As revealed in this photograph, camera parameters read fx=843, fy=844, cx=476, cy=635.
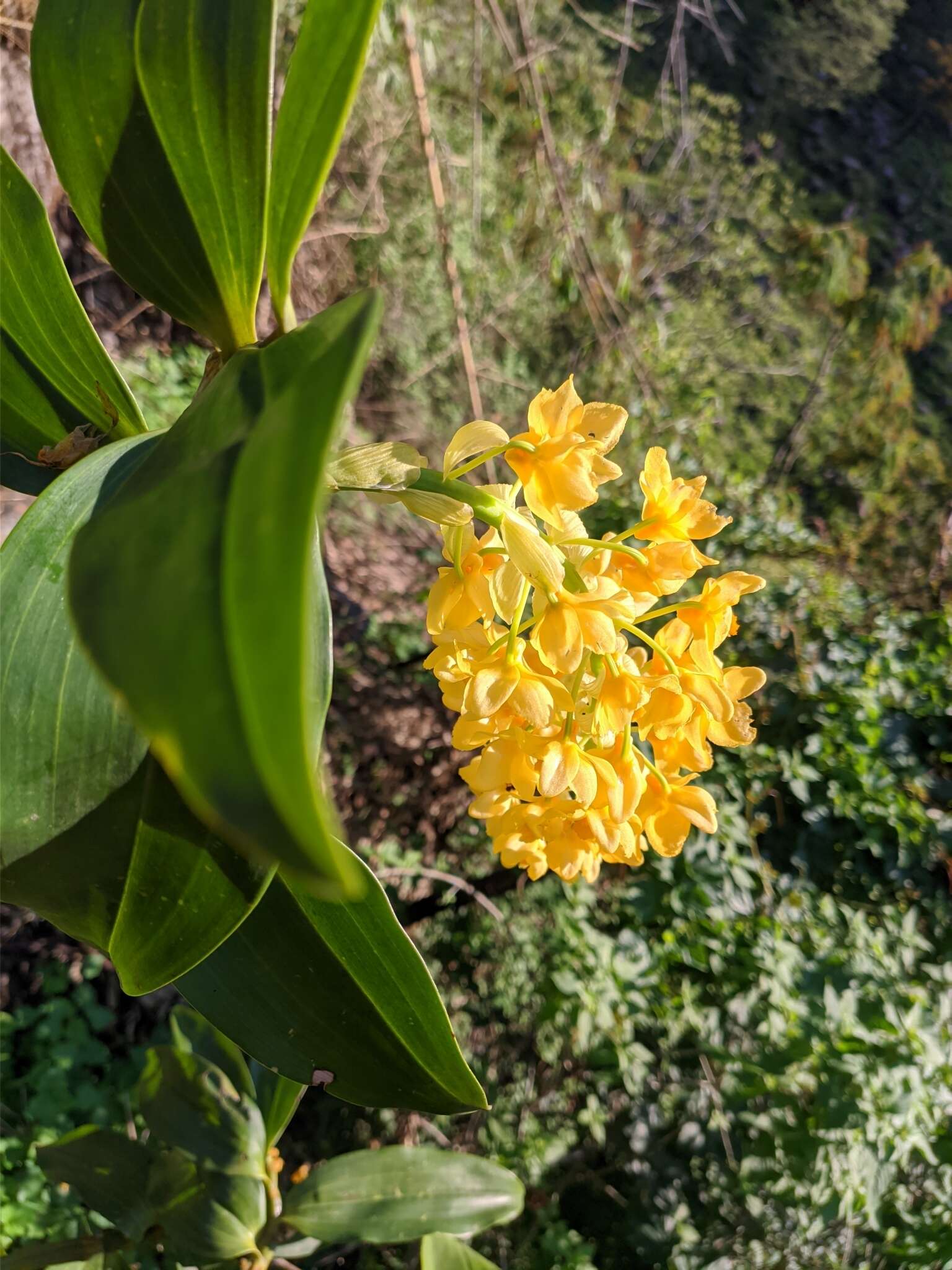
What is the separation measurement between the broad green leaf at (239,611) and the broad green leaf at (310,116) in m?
0.22

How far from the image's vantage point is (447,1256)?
1128 millimetres

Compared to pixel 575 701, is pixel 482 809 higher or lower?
lower

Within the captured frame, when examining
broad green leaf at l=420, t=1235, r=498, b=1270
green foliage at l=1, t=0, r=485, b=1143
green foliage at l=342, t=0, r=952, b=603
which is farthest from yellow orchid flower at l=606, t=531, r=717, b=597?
green foliage at l=342, t=0, r=952, b=603

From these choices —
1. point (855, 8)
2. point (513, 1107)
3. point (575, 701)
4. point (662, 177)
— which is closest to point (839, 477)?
point (662, 177)

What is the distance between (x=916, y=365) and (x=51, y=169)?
379 cm

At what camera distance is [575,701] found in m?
0.56

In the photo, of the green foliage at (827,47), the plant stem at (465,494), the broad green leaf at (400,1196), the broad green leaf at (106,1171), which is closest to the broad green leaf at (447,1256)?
the broad green leaf at (400,1196)

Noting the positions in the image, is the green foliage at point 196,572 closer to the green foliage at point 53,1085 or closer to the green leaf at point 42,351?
the green leaf at point 42,351

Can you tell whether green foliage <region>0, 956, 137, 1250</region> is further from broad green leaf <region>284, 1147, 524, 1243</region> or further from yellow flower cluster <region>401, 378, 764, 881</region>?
yellow flower cluster <region>401, 378, 764, 881</region>

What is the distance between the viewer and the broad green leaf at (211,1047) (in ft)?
3.81

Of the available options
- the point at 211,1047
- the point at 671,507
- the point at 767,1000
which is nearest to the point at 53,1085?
the point at 211,1047

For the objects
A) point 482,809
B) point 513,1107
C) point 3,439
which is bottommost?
point 513,1107

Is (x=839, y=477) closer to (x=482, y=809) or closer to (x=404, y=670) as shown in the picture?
(x=404, y=670)

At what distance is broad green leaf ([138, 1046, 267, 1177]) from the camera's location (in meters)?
1.06
